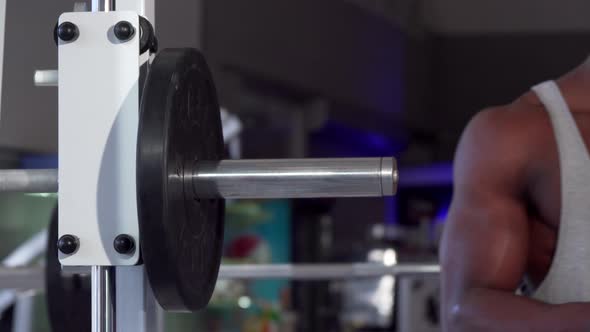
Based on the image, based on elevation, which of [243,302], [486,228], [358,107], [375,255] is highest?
[486,228]

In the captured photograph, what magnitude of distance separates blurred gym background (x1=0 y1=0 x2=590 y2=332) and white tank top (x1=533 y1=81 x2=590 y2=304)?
1.24 metres

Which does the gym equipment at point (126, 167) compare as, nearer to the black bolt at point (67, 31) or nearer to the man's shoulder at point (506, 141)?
the black bolt at point (67, 31)

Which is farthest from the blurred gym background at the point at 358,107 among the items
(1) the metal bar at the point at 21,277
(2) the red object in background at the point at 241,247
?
(1) the metal bar at the point at 21,277

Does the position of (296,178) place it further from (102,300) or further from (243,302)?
(243,302)

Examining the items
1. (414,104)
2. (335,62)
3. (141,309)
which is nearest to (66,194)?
(141,309)

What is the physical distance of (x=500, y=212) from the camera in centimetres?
118

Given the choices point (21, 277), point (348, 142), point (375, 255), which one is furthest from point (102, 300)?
point (348, 142)

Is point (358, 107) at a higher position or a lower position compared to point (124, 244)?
lower

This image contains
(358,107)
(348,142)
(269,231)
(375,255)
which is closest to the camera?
(269,231)

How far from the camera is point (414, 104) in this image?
7051mm

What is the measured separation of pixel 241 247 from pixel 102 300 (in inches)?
184

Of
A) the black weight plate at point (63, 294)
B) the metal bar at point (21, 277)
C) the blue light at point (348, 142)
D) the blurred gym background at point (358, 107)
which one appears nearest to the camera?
the black weight plate at point (63, 294)

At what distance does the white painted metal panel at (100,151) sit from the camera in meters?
0.63

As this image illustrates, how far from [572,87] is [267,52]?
393 cm
